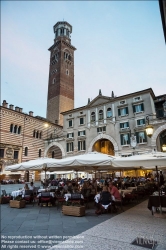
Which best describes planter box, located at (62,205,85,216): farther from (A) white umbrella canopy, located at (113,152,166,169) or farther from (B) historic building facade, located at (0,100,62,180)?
(B) historic building facade, located at (0,100,62,180)

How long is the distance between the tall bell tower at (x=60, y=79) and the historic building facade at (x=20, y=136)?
436 inches

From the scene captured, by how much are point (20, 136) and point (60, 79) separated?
2469cm

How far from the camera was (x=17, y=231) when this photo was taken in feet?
16.6

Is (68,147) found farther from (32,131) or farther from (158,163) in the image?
(158,163)

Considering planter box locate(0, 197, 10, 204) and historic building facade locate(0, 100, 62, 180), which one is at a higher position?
historic building facade locate(0, 100, 62, 180)

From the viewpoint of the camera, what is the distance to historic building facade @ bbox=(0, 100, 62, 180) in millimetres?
29188

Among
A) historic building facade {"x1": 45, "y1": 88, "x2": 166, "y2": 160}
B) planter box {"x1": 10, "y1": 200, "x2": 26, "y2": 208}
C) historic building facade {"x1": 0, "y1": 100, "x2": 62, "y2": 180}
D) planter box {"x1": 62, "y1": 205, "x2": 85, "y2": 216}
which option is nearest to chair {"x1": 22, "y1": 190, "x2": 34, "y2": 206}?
planter box {"x1": 10, "y1": 200, "x2": 26, "y2": 208}

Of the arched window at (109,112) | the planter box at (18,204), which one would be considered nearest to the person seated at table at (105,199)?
the planter box at (18,204)

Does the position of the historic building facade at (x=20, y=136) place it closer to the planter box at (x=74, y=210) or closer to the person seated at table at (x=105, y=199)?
the planter box at (x=74, y=210)

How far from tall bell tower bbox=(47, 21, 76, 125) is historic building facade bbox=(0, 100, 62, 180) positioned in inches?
436

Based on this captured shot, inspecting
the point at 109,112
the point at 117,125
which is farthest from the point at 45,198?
the point at 109,112

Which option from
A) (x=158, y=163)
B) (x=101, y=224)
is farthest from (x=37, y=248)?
(x=158, y=163)

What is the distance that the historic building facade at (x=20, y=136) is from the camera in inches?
1149

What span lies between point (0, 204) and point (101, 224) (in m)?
7.13
